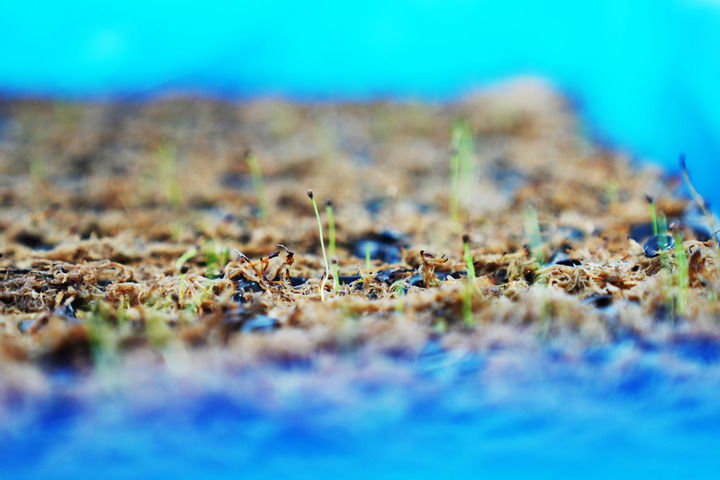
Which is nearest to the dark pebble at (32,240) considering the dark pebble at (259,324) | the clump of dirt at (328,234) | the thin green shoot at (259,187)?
the clump of dirt at (328,234)

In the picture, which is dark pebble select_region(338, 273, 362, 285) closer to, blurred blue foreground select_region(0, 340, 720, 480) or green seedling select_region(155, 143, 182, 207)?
blurred blue foreground select_region(0, 340, 720, 480)

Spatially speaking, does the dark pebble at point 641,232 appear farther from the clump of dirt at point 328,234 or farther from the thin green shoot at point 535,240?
the thin green shoot at point 535,240

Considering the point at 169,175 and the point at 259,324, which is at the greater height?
the point at 169,175

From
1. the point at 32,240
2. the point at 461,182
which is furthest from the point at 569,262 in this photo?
the point at 32,240

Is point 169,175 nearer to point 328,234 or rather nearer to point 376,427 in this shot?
point 328,234

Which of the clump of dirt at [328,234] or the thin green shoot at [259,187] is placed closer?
the clump of dirt at [328,234]

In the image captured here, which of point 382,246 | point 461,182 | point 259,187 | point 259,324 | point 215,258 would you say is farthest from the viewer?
point 461,182

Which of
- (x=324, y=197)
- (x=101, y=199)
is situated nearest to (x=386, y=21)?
(x=324, y=197)

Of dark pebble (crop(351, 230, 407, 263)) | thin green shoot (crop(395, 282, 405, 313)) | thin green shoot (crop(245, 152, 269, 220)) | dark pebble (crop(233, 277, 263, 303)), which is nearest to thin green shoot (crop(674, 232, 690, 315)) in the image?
thin green shoot (crop(395, 282, 405, 313))

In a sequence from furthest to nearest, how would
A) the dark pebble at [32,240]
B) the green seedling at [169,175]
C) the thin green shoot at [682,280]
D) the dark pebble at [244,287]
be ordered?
the green seedling at [169,175] < the dark pebble at [32,240] < the dark pebble at [244,287] < the thin green shoot at [682,280]
